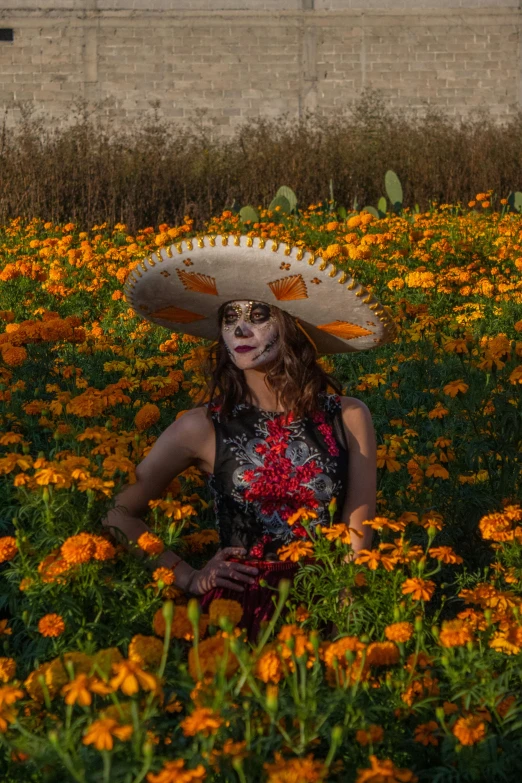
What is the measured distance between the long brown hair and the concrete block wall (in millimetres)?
17874

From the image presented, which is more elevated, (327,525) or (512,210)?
(327,525)

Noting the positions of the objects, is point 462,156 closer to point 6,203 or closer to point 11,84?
point 6,203

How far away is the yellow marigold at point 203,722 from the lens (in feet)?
4.82

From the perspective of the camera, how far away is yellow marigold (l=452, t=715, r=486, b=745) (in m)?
1.70

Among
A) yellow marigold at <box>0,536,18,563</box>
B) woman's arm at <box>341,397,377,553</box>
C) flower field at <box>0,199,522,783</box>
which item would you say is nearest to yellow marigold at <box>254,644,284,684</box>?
flower field at <box>0,199,522,783</box>

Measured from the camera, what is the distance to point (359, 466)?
9.07 ft

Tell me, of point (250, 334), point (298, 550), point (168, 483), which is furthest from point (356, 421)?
point (298, 550)

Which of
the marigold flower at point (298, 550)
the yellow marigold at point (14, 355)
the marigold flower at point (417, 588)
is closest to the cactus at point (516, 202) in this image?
the yellow marigold at point (14, 355)

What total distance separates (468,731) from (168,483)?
4.08 feet

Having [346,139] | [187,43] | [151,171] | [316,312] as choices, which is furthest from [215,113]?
[316,312]

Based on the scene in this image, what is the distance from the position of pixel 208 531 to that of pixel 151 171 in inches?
371

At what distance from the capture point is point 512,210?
38.9 feet

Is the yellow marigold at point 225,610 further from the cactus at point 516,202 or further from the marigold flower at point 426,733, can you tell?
the cactus at point 516,202

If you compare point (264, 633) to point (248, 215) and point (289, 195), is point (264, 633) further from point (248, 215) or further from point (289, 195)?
point (289, 195)
